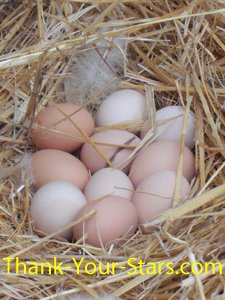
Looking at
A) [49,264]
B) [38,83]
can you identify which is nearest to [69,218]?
[49,264]

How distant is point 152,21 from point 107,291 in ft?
2.28

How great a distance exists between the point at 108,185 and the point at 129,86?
35cm

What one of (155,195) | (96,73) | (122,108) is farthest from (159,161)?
(96,73)

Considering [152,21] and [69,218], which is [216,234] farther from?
[152,21]

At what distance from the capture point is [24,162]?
5.10 feet

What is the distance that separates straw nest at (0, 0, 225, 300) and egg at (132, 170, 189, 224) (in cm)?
4

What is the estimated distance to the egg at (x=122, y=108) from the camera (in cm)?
163

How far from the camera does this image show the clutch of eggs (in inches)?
54.1

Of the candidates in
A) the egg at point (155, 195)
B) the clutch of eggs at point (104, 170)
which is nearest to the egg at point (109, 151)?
the clutch of eggs at point (104, 170)

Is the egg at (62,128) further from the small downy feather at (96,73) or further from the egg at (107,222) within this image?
the egg at (107,222)

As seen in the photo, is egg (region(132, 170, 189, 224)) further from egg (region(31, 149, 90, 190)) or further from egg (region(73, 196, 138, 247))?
egg (region(31, 149, 90, 190))

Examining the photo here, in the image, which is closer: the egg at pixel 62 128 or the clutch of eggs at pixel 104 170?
the clutch of eggs at pixel 104 170

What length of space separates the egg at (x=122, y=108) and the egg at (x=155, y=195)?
248mm

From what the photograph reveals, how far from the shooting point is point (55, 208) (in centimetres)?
141
